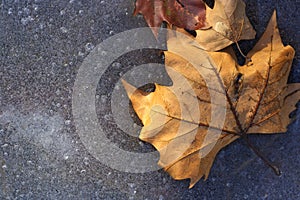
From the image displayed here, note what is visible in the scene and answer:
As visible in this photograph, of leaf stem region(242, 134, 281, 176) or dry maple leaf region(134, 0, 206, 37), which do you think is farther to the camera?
leaf stem region(242, 134, 281, 176)

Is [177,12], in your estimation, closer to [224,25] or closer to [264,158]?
[224,25]

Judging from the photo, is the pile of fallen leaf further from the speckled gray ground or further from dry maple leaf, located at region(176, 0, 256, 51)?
the speckled gray ground

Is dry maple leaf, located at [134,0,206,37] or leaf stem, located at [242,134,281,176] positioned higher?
dry maple leaf, located at [134,0,206,37]

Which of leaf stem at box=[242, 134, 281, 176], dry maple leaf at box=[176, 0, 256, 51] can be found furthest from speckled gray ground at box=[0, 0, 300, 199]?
dry maple leaf at box=[176, 0, 256, 51]

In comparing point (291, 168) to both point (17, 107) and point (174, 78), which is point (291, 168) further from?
point (17, 107)

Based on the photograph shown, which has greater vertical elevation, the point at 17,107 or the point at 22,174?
the point at 17,107

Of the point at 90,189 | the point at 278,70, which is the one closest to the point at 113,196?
the point at 90,189

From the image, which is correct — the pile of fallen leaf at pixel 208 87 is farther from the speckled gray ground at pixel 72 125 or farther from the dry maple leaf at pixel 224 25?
the speckled gray ground at pixel 72 125

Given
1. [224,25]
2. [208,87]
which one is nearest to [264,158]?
[208,87]

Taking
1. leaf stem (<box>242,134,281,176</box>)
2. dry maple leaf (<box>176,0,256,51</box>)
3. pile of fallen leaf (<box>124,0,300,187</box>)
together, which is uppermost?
dry maple leaf (<box>176,0,256,51</box>)
